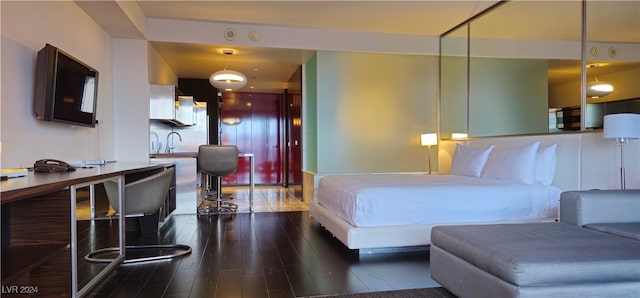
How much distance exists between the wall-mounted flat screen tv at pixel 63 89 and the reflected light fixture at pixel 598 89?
4.56m

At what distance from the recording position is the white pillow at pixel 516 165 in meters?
3.50

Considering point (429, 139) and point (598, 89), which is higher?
point (598, 89)

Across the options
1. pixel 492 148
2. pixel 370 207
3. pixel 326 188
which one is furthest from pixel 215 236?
pixel 492 148

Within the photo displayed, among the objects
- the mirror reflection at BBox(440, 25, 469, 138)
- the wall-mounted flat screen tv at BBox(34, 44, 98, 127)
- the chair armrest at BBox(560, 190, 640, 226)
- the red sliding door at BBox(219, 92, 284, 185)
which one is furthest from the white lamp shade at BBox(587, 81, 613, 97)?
the red sliding door at BBox(219, 92, 284, 185)

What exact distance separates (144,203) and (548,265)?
8.93ft

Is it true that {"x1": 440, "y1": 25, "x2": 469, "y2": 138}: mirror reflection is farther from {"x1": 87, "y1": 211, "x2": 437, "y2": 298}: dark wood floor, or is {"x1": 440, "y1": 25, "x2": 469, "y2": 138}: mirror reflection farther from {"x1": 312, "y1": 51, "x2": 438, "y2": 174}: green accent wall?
{"x1": 87, "y1": 211, "x2": 437, "y2": 298}: dark wood floor

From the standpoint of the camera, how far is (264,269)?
271 cm

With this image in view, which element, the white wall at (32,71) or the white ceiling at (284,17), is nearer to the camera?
the white wall at (32,71)

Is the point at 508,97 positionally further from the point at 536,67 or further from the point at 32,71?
the point at 32,71

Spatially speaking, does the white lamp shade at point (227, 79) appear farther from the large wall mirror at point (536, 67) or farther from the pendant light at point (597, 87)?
the pendant light at point (597, 87)

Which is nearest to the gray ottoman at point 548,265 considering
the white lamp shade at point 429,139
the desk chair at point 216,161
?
the white lamp shade at point 429,139

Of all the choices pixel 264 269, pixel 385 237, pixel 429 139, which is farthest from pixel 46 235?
pixel 429 139

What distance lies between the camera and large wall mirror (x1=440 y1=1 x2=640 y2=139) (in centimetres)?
330

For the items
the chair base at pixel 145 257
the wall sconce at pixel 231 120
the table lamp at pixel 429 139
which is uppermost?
the wall sconce at pixel 231 120
